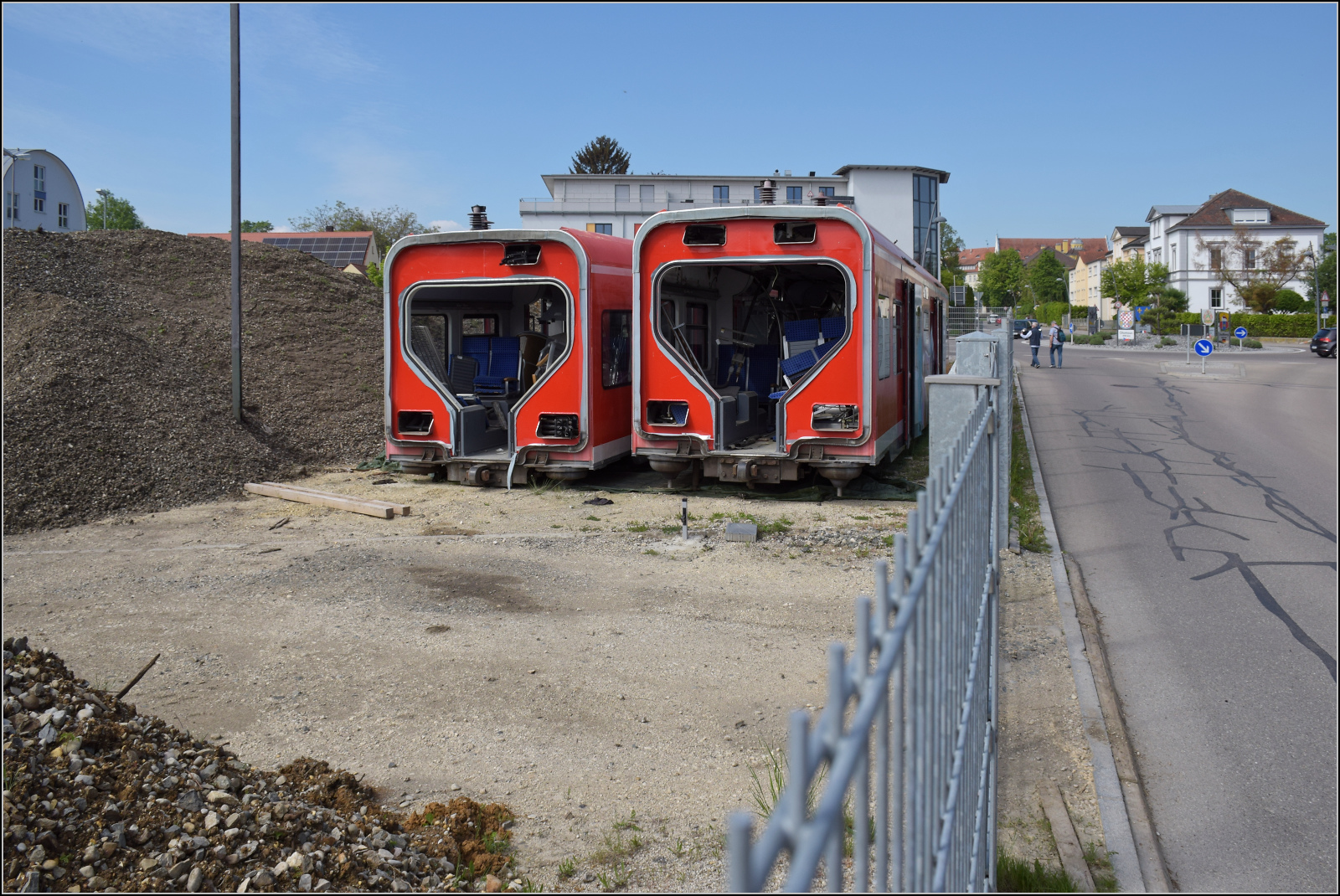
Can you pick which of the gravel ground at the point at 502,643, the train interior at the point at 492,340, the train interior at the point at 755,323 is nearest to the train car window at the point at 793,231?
the train interior at the point at 755,323

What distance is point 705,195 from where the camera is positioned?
256 feet

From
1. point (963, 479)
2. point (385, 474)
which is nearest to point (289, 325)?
point (385, 474)

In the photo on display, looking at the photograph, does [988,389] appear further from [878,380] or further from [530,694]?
[878,380]

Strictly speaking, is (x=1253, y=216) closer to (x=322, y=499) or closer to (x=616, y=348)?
(x=616, y=348)

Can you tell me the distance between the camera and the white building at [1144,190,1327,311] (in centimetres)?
7994

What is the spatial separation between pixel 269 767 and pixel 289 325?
57.8 ft

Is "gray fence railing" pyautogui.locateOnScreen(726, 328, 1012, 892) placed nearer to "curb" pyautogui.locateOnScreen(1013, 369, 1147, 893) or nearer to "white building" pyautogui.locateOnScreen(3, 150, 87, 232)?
"curb" pyautogui.locateOnScreen(1013, 369, 1147, 893)

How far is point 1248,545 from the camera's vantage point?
939cm

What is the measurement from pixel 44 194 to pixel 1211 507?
52.3 m

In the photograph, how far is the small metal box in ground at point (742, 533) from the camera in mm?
10000

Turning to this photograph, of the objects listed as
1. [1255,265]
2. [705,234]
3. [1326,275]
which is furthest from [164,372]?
[1255,265]

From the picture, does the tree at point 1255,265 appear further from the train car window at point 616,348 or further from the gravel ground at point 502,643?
the gravel ground at point 502,643

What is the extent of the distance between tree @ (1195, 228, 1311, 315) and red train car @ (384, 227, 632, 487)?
72.4m

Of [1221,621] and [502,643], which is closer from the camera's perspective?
[502,643]
